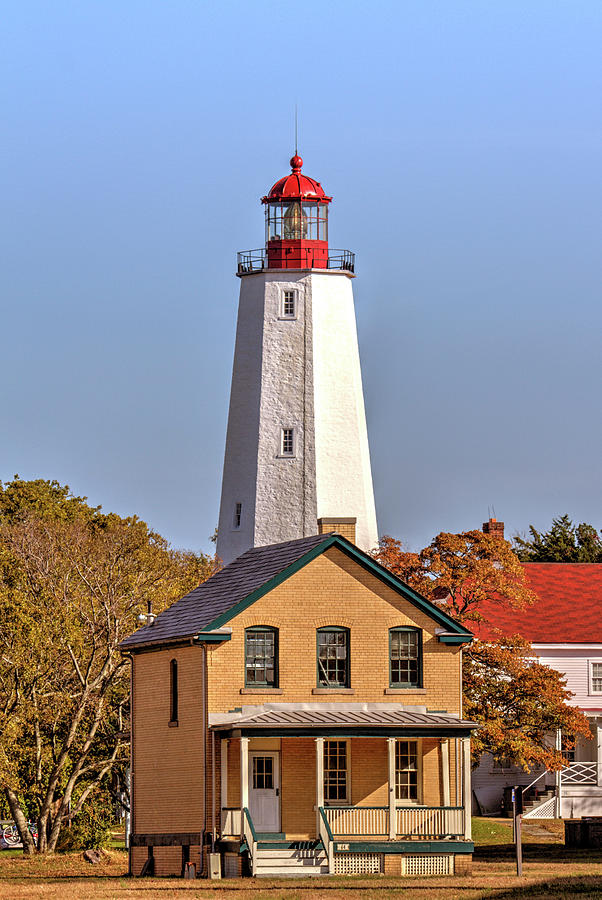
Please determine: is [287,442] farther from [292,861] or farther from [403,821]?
[292,861]

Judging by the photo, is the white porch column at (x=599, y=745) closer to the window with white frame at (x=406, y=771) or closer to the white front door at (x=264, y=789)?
the window with white frame at (x=406, y=771)

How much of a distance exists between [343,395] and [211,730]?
33.1 meters

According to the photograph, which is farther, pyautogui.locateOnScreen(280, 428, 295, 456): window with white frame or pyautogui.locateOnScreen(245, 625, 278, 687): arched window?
pyautogui.locateOnScreen(280, 428, 295, 456): window with white frame

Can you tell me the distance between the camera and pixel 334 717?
145 feet

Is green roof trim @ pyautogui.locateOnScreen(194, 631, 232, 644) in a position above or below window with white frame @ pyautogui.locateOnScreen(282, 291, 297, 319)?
below

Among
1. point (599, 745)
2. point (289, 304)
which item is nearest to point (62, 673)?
point (599, 745)

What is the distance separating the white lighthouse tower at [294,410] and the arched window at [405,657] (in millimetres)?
27894

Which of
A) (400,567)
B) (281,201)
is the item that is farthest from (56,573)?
(281,201)

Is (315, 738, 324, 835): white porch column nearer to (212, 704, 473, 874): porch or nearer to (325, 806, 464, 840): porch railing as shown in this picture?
(212, 704, 473, 874): porch

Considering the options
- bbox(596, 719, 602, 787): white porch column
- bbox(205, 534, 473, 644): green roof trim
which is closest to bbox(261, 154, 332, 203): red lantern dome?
bbox(596, 719, 602, 787): white porch column

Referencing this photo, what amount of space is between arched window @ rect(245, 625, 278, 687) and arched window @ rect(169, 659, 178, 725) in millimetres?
2562

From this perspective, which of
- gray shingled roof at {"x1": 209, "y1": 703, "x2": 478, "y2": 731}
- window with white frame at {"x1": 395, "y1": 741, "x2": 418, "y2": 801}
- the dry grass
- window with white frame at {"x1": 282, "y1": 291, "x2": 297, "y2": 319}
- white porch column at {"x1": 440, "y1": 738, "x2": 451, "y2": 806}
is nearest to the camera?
the dry grass

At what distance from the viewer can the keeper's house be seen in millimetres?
42906

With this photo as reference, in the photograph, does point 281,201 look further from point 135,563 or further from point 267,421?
point 135,563
